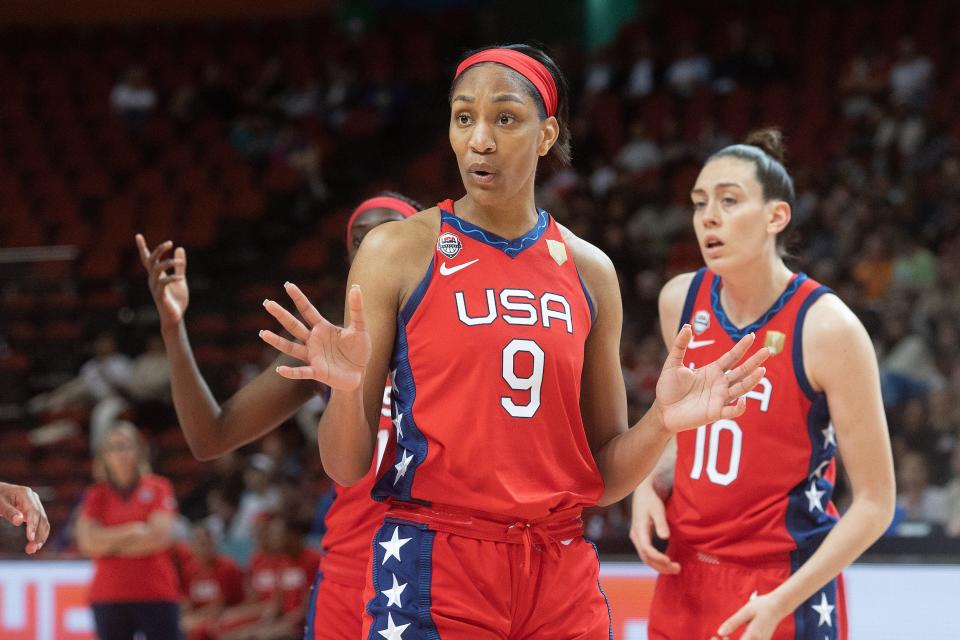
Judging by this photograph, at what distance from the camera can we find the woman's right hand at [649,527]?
352 centimetres

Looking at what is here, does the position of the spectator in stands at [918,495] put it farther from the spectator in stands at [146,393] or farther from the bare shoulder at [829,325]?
the spectator in stands at [146,393]

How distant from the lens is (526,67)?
279 centimetres

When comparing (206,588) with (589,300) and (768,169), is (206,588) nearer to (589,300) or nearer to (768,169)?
(768,169)

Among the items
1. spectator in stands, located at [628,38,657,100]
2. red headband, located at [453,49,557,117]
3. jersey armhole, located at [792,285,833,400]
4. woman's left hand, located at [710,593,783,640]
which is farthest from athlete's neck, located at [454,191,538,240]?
spectator in stands, located at [628,38,657,100]

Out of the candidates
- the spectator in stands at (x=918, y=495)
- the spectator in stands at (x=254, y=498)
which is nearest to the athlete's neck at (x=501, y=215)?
the spectator in stands at (x=918, y=495)

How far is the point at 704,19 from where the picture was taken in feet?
49.0

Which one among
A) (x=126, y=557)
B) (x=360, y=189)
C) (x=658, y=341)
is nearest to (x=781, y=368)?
(x=126, y=557)

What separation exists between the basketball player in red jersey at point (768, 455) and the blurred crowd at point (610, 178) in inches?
98.9

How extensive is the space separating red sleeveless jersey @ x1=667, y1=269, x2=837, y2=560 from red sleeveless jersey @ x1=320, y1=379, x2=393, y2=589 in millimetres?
898

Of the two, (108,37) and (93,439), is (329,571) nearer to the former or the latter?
(93,439)

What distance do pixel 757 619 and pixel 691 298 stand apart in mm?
1100

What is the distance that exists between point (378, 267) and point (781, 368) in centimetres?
135

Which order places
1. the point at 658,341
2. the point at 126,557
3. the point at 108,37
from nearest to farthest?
the point at 126,557 < the point at 658,341 < the point at 108,37

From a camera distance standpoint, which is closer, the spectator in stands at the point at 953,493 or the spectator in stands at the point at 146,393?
the spectator in stands at the point at 953,493
